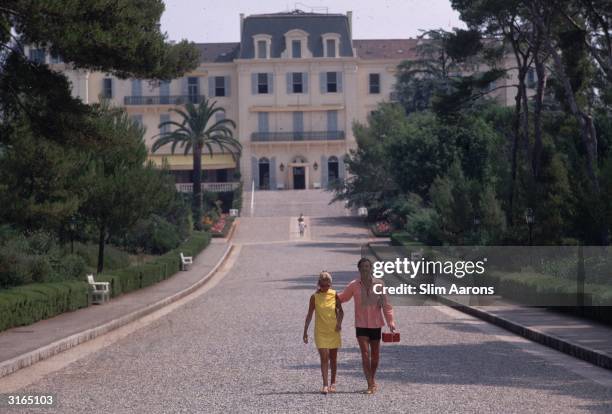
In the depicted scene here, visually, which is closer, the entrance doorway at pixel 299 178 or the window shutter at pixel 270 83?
the window shutter at pixel 270 83

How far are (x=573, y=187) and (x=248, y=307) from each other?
8.30 m

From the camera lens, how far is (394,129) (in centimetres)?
5897

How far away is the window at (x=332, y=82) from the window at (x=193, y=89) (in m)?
10.9

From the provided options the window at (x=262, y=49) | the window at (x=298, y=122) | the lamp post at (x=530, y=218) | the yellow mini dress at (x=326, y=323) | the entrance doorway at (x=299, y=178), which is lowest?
the yellow mini dress at (x=326, y=323)

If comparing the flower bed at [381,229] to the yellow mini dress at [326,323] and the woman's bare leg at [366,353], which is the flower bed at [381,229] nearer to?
the woman's bare leg at [366,353]

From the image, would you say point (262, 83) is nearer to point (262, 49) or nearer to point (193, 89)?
point (262, 49)

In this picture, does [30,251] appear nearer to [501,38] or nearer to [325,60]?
[501,38]

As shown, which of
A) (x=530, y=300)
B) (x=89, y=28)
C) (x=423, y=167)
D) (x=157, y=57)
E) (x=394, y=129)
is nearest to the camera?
(x=89, y=28)

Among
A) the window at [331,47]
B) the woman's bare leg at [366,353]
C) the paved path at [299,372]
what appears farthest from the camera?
the window at [331,47]

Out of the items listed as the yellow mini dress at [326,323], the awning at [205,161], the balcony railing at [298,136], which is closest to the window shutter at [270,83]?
the balcony railing at [298,136]

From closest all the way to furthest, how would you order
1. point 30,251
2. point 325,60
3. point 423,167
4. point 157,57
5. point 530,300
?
point 157,57 < point 530,300 < point 30,251 < point 423,167 < point 325,60

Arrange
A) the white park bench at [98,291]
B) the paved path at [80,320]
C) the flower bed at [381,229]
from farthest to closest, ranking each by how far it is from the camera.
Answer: the flower bed at [381,229] → the white park bench at [98,291] → the paved path at [80,320]

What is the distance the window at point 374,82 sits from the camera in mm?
88000

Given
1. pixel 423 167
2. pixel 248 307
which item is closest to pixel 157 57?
pixel 248 307
